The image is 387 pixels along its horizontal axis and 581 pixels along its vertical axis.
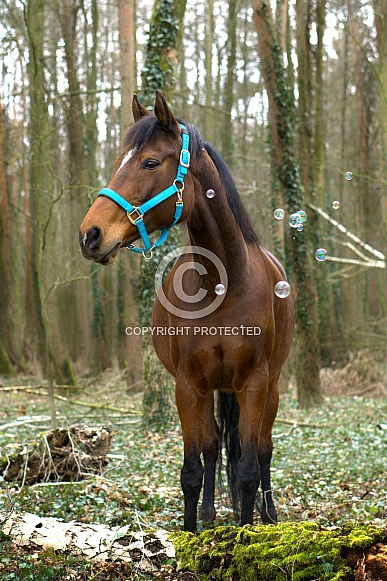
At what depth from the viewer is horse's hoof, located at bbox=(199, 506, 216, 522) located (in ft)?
17.5

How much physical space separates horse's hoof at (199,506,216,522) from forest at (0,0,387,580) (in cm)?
80

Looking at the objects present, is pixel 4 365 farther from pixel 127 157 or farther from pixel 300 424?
pixel 127 157

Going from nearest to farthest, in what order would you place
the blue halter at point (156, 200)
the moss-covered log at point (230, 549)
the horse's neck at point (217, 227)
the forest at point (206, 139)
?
the moss-covered log at point (230, 549), the blue halter at point (156, 200), the horse's neck at point (217, 227), the forest at point (206, 139)

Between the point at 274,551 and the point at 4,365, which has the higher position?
the point at 274,551

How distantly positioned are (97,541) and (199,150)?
2469 mm

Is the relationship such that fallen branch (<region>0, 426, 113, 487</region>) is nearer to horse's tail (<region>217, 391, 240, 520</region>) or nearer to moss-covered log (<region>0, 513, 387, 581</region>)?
horse's tail (<region>217, 391, 240, 520</region>)

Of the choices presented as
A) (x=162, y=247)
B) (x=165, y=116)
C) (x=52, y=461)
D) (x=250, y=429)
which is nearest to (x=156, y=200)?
(x=165, y=116)

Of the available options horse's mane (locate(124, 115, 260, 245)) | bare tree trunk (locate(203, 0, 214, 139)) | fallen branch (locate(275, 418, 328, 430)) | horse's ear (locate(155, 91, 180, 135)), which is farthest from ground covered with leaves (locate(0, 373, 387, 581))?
bare tree trunk (locate(203, 0, 214, 139))

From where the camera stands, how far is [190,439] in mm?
4406

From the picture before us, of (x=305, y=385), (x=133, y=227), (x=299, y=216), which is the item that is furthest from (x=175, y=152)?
(x=305, y=385)

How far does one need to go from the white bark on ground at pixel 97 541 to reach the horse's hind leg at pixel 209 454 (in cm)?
188

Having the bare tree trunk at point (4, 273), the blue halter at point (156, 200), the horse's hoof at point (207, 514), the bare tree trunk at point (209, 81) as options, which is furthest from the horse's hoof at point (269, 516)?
the bare tree trunk at point (4, 273)

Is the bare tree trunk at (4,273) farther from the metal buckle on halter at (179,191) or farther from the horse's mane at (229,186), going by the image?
the metal buckle on halter at (179,191)

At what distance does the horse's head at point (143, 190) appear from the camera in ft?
11.7
